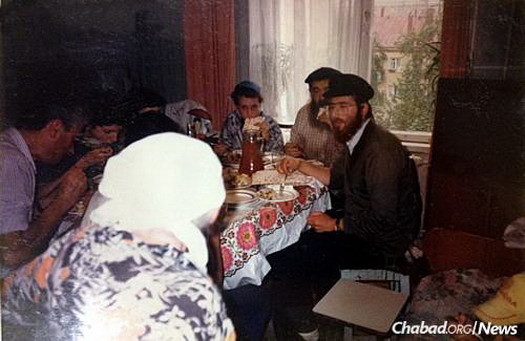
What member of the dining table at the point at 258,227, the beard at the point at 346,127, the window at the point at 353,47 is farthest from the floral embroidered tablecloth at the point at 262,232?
the window at the point at 353,47

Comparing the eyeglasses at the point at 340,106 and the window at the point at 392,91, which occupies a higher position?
the window at the point at 392,91

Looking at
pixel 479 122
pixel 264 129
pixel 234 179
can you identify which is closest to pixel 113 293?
pixel 234 179

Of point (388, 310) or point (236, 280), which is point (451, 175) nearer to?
point (388, 310)

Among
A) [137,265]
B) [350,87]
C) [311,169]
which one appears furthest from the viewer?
[311,169]

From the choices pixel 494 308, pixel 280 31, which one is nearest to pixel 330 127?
pixel 280 31

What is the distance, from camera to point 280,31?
2.61 feet

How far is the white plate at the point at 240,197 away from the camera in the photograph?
831 millimetres

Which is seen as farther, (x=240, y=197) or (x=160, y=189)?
(x=240, y=197)

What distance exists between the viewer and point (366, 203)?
0.87 m

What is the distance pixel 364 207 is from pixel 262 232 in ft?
0.68

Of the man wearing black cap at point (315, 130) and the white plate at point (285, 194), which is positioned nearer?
the man wearing black cap at point (315, 130)

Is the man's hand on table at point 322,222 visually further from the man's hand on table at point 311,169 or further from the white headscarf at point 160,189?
the white headscarf at point 160,189

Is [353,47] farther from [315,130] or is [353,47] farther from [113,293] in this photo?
[113,293]

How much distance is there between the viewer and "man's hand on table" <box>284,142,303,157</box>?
2.86ft
